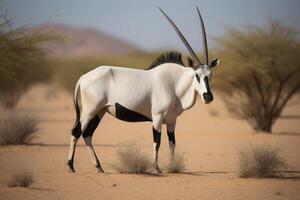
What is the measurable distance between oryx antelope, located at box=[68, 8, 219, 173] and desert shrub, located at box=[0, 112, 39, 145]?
4.32 m

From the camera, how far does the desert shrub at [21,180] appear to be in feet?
29.8

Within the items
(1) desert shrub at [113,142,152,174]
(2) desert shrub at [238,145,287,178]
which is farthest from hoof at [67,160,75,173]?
(2) desert shrub at [238,145,287,178]

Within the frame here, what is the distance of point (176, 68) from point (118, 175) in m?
2.48

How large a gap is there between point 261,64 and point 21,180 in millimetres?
11728

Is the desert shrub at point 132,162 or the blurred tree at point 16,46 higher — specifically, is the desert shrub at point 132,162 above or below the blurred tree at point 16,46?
below

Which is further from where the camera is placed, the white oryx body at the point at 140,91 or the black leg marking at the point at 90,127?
the black leg marking at the point at 90,127

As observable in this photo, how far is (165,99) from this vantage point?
11016 mm

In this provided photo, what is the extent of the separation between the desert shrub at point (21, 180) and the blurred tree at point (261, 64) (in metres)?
11.4

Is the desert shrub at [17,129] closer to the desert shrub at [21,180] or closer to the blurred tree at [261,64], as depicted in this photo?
the desert shrub at [21,180]

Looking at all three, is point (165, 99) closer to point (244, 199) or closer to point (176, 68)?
point (176, 68)

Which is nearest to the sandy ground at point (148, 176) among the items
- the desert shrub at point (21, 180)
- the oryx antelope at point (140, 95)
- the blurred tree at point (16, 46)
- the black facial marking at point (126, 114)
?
the desert shrub at point (21, 180)

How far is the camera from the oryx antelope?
10.9m

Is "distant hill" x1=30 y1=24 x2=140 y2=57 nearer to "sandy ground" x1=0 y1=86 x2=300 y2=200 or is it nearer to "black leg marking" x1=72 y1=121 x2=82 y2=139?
"sandy ground" x1=0 y1=86 x2=300 y2=200

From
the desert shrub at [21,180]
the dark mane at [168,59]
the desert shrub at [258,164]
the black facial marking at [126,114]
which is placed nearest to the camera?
the desert shrub at [21,180]
